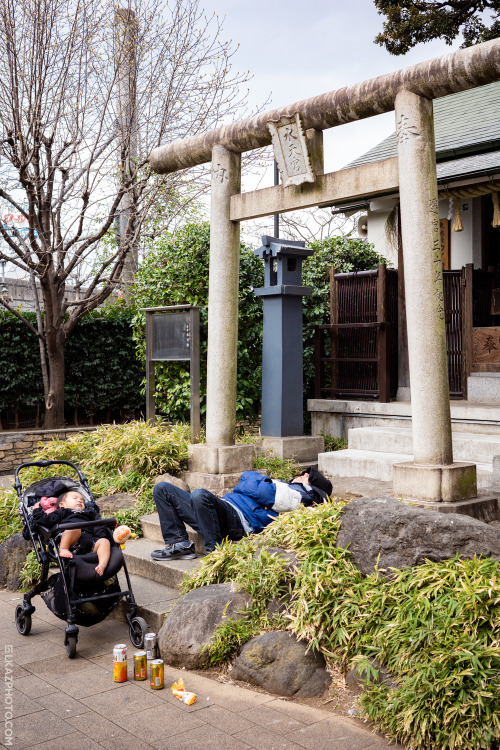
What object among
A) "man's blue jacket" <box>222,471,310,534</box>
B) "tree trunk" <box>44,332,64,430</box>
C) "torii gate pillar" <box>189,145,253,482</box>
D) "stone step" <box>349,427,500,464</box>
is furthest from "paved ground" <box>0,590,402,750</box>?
"tree trunk" <box>44,332,64,430</box>

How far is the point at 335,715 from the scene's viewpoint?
414 centimetres

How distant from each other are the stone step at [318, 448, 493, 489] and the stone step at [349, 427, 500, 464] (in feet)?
0.49

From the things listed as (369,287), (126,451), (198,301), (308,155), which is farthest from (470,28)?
(126,451)

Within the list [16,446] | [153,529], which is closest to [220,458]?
[153,529]

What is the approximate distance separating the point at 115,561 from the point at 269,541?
3.78 ft

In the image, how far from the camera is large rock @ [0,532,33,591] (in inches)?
274

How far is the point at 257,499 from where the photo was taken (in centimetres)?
610

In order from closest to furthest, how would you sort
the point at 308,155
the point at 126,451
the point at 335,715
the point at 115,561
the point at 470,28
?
the point at 335,715 → the point at 115,561 → the point at 308,155 → the point at 126,451 → the point at 470,28

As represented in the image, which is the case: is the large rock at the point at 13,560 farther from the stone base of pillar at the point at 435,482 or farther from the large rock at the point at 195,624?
the stone base of pillar at the point at 435,482

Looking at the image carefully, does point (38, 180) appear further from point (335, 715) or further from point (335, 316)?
point (335, 715)

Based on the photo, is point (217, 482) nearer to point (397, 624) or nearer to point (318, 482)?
point (318, 482)

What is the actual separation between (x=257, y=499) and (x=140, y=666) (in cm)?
181

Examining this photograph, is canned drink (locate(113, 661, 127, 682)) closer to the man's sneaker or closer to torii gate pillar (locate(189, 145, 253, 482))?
the man's sneaker

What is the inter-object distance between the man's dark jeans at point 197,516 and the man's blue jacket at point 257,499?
11 cm
